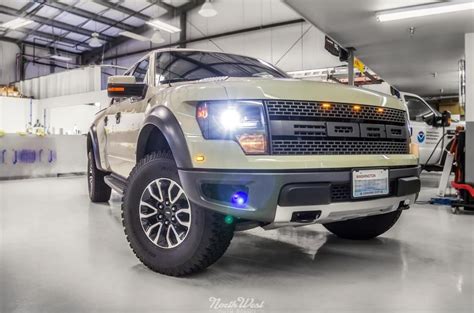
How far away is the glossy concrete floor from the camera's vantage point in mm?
1938

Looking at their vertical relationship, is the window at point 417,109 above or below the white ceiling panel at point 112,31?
below

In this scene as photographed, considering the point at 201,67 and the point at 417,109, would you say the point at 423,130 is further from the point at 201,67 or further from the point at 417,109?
the point at 201,67

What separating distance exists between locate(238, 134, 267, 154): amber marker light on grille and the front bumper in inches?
4.9

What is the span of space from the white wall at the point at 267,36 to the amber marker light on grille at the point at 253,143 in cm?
1210

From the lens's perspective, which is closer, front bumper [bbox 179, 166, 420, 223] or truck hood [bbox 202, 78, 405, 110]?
front bumper [bbox 179, 166, 420, 223]

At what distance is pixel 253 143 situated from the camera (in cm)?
201

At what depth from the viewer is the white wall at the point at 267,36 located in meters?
13.7

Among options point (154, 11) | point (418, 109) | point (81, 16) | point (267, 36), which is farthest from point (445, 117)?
point (81, 16)

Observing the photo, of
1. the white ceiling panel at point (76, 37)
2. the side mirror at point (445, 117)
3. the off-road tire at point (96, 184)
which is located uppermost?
the white ceiling panel at point (76, 37)

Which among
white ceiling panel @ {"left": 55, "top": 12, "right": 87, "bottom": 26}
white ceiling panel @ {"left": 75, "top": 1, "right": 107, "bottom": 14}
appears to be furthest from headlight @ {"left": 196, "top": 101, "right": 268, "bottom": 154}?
white ceiling panel @ {"left": 55, "top": 12, "right": 87, "bottom": 26}

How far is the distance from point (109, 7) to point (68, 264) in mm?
15413

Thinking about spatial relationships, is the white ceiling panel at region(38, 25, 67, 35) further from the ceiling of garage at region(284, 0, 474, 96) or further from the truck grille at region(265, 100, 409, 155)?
the truck grille at region(265, 100, 409, 155)

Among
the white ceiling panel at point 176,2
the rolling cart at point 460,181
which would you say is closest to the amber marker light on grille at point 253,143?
the rolling cart at point 460,181

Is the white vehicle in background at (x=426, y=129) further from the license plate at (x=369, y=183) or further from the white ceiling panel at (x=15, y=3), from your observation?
the white ceiling panel at (x=15, y=3)
